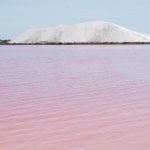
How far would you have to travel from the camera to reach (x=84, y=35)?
115250mm

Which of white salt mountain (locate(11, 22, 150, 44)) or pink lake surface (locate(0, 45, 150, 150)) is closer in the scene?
pink lake surface (locate(0, 45, 150, 150))

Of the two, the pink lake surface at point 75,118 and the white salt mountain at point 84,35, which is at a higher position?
the pink lake surface at point 75,118

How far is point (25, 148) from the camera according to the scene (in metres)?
4.69

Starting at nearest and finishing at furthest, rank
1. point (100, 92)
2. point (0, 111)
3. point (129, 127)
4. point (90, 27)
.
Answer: point (129, 127)
point (0, 111)
point (100, 92)
point (90, 27)

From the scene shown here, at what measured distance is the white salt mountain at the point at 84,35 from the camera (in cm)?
11306

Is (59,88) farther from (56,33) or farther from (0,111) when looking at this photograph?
(56,33)

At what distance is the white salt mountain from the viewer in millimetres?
113062

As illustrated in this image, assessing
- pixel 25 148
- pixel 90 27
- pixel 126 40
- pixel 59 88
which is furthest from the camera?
pixel 90 27

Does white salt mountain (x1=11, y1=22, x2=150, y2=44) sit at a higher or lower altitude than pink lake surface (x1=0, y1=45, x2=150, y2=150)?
lower

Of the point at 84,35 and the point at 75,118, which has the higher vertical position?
the point at 75,118

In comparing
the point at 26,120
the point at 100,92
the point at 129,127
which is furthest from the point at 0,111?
the point at 100,92

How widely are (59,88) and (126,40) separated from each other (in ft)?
325

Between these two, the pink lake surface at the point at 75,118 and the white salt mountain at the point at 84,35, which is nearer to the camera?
the pink lake surface at the point at 75,118

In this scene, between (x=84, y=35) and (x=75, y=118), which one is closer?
(x=75, y=118)
